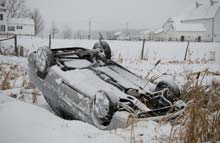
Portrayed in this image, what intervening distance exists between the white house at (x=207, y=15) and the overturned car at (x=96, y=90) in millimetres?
636

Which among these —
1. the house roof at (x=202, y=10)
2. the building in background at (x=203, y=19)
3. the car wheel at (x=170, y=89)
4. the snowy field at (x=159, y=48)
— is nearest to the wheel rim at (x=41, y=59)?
the snowy field at (x=159, y=48)

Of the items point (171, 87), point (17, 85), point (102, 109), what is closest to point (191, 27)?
point (171, 87)

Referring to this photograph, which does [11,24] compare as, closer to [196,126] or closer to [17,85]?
[17,85]

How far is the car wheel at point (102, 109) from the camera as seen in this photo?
160cm

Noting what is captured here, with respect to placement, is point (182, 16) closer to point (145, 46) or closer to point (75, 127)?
point (75, 127)

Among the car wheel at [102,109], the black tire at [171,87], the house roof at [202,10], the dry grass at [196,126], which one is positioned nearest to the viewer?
the dry grass at [196,126]

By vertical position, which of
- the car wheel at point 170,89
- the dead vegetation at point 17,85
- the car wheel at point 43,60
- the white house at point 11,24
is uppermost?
the white house at point 11,24

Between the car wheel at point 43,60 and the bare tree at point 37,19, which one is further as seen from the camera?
the car wheel at point 43,60

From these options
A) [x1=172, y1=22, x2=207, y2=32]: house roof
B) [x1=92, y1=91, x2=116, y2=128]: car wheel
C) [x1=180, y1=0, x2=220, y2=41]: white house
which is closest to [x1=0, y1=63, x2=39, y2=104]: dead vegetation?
[x1=92, y1=91, x2=116, y2=128]: car wheel

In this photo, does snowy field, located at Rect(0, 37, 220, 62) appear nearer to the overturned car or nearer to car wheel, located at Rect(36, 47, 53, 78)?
car wheel, located at Rect(36, 47, 53, 78)

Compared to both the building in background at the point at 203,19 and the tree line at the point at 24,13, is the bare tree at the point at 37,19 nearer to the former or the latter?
the tree line at the point at 24,13

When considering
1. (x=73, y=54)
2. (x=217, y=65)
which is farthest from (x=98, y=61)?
(x=217, y=65)

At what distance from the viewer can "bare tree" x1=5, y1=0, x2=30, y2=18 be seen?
5.95 ft

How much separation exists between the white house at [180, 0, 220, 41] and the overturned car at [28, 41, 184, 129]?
0.64 m
